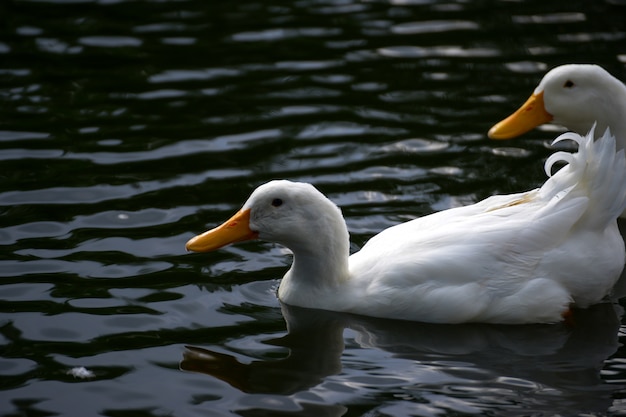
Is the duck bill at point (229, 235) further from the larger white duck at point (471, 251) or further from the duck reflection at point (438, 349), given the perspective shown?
the duck reflection at point (438, 349)

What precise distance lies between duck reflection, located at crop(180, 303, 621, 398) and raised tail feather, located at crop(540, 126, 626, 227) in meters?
0.71

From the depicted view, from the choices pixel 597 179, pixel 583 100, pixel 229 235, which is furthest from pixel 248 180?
pixel 597 179

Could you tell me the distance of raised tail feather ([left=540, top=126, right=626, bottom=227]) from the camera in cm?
708

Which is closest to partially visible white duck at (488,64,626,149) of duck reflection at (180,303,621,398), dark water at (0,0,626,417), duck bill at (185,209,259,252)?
dark water at (0,0,626,417)

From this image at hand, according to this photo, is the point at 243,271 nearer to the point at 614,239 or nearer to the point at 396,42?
the point at 614,239

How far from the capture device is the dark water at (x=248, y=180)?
638 cm

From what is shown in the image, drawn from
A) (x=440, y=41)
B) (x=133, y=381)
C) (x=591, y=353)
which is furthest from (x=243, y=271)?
(x=440, y=41)

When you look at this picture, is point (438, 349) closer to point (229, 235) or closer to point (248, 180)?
point (229, 235)

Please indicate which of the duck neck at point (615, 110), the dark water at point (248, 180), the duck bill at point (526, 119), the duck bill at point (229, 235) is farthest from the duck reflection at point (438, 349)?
the duck bill at point (526, 119)

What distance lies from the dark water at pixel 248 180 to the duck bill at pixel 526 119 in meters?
0.51

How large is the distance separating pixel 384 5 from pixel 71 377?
26.8ft

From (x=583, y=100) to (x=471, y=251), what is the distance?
7.41 ft

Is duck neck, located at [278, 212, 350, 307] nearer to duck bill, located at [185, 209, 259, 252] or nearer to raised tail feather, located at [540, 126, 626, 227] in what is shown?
duck bill, located at [185, 209, 259, 252]

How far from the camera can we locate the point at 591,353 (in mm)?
6707
